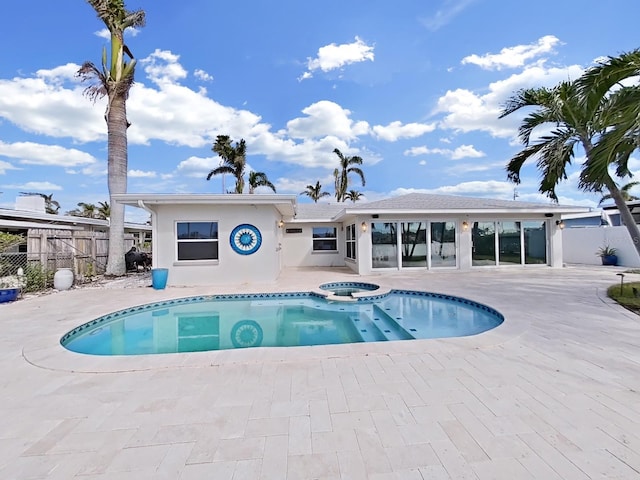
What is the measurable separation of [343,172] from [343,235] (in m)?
13.5

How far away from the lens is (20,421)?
9.22 ft

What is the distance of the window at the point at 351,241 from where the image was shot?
1499 cm

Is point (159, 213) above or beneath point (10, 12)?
beneath

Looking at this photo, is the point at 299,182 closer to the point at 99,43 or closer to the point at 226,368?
the point at 99,43

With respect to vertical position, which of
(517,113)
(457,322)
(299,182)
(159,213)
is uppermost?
(299,182)

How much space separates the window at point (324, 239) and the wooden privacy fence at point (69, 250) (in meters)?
10.5

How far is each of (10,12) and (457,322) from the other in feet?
54.5

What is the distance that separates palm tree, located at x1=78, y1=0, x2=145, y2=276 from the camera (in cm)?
1274

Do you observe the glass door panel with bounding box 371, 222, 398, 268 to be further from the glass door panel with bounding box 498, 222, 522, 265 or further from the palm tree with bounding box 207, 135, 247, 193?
the palm tree with bounding box 207, 135, 247, 193

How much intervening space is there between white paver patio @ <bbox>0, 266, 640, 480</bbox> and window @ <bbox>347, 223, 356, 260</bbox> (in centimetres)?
995

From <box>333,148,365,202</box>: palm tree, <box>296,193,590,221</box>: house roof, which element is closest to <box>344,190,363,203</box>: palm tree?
<box>333,148,365,202</box>: palm tree

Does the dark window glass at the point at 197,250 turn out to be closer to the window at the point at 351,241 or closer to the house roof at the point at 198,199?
the house roof at the point at 198,199

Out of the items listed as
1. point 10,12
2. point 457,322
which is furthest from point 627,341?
point 10,12

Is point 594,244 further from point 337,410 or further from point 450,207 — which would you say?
point 337,410
